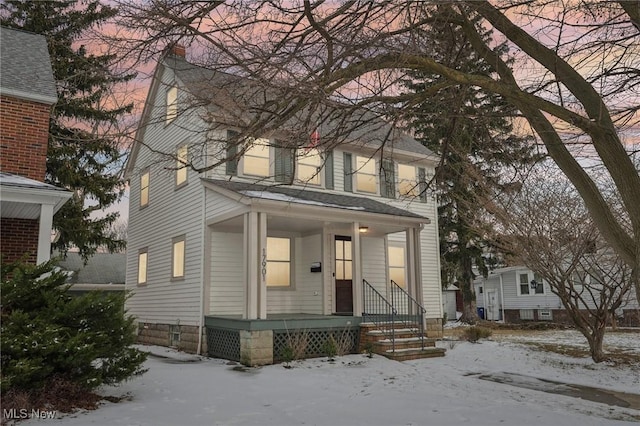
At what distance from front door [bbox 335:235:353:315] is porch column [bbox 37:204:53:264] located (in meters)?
7.51

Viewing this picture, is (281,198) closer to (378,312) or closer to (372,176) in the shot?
(378,312)

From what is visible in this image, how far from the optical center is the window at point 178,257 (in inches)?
535

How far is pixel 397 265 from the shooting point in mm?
15641

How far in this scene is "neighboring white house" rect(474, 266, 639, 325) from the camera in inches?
1109

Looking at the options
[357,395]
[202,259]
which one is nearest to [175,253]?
[202,259]

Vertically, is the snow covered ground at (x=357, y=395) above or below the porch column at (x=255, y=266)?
below

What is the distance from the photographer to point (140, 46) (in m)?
5.03

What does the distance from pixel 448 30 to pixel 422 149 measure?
11.5m

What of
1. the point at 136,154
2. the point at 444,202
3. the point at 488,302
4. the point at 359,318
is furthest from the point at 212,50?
the point at 488,302

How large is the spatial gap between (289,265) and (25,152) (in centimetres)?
695

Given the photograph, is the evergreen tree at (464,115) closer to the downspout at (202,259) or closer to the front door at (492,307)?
the downspout at (202,259)

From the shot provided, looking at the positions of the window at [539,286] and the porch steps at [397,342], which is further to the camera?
the window at [539,286]

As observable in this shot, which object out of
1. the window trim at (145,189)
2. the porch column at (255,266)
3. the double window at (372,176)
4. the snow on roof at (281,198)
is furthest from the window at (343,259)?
the window trim at (145,189)

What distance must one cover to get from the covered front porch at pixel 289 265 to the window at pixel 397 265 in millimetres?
59
